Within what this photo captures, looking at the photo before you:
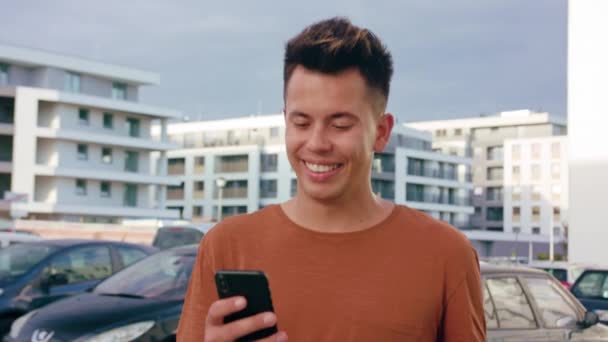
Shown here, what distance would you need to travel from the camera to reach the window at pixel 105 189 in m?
66.6

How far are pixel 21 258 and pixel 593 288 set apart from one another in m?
9.31

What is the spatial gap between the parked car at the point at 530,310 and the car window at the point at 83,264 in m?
5.92

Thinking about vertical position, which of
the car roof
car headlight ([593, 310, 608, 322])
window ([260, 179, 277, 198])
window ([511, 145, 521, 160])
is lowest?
car headlight ([593, 310, 608, 322])

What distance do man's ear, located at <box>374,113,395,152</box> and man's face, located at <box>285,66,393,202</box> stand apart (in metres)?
0.16

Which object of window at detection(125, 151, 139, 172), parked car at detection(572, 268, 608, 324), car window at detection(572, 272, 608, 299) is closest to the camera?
parked car at detection(572, 268, 608, 324)

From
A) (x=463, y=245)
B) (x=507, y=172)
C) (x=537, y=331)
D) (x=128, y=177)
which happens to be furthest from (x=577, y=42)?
(x=507, y=172)

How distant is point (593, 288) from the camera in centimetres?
1471

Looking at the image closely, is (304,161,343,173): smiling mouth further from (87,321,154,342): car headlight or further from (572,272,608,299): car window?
Result: (572,272,608,299): car window

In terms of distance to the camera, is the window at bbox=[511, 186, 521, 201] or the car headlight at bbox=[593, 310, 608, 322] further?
the window at bbox=[511, 186, 521, 201]

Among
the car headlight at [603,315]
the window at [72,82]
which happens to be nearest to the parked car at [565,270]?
the car headlight at [603,315]

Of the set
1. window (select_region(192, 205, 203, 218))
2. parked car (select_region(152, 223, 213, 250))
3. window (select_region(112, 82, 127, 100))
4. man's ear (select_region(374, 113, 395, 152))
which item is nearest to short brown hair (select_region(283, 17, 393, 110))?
man's ear (select_region(374, 113, 395, 152))

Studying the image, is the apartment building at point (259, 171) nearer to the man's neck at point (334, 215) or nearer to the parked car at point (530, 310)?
the parked car at point (530, 310)

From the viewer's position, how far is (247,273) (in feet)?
6.33

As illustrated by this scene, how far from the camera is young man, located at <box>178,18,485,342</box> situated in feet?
7.45
